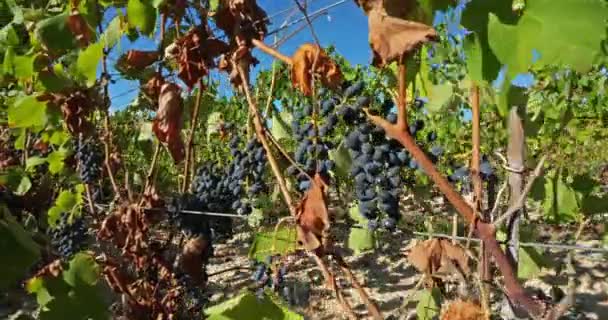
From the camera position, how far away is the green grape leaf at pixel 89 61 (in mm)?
1825

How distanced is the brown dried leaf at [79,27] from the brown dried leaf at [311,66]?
0.97 meters

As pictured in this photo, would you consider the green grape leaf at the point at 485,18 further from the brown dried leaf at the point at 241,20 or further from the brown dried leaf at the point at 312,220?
the brown dried leaf at the point at 241,20

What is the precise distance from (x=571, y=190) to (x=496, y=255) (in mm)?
800

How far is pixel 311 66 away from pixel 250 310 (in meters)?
0.61

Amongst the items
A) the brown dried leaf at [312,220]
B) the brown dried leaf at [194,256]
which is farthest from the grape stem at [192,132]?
the brown dried leaf at [312,220]

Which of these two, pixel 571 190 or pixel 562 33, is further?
pixel 571 190

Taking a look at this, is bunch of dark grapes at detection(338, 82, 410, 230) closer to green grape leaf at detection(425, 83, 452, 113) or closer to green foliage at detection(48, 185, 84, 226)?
green grape leaf at detection(425, 83, 452, 113)

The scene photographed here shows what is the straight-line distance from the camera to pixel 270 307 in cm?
93

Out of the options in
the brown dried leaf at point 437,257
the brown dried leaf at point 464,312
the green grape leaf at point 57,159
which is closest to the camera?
the brown dried leaf at point 464,312

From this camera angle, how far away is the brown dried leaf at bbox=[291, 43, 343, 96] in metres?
1.30

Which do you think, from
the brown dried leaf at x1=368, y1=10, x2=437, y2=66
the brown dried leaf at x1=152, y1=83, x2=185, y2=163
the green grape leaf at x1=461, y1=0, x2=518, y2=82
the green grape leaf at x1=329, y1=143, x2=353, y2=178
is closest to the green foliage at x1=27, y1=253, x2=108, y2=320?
the brown dried leaf at x1=152, y1=83, x2=185, y2=163

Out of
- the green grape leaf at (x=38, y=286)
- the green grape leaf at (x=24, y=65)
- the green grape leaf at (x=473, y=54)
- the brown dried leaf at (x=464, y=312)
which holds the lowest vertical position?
the green grape leaf at (x=38, y=286)

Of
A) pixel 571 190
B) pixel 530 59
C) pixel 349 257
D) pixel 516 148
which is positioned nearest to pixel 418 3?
pixel 530 59

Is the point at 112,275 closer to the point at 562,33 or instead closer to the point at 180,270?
the point at 180,270
